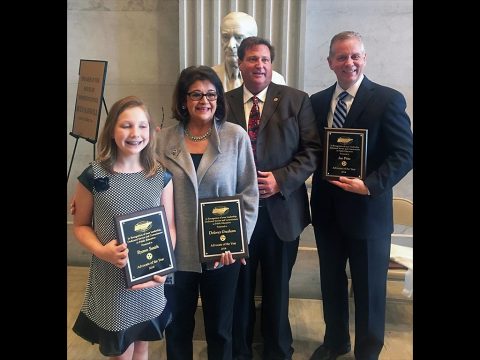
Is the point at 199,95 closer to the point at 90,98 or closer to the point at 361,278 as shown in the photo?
the point at 90,98

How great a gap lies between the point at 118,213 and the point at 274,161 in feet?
2.53

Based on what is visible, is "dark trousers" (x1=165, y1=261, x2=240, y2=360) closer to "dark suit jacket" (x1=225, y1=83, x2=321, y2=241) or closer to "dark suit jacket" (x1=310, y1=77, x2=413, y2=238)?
"dark suit jacket" (x1=225, y1=83, x2=321, y2=241)

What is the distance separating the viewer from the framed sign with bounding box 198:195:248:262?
5.78 ft

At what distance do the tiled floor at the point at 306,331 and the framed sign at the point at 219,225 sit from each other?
3.34 ft

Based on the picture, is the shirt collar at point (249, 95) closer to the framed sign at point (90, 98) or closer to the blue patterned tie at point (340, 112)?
the blue patterned tie at point (340, 112)

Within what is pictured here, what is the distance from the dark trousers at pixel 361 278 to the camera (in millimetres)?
2133

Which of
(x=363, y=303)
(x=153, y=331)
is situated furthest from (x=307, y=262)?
(x=153, y=331)

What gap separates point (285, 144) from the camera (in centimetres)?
200

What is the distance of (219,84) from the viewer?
1765mm

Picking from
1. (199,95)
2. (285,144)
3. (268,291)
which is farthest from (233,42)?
(268,291)

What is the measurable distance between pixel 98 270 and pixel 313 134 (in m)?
1.12

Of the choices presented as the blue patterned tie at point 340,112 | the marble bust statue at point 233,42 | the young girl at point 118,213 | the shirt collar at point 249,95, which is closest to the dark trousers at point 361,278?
the blue patterned tie at point 340,112

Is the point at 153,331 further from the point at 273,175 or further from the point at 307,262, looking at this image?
the point at 307,262

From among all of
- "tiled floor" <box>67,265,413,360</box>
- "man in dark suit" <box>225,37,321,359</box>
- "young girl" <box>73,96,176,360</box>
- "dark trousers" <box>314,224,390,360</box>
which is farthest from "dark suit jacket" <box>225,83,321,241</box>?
"tiled floor" <box>67,265,413,360</box>
